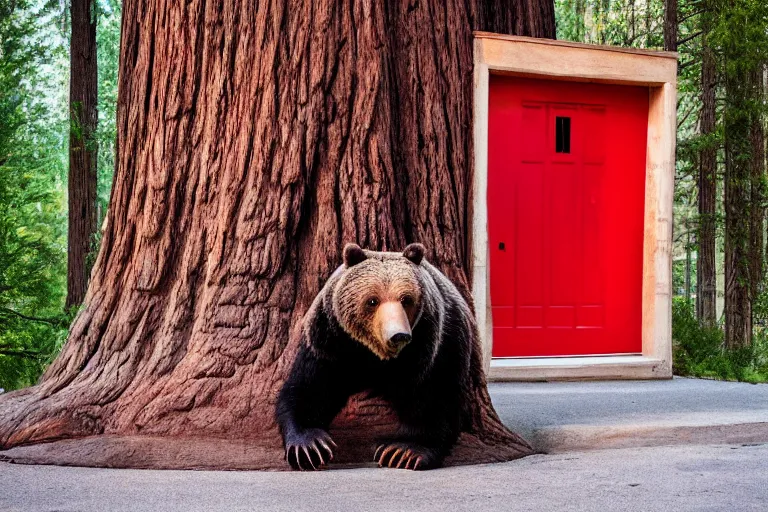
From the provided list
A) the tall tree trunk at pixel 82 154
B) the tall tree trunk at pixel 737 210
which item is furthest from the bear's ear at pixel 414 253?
the tall tree trunk at pixel 737 210

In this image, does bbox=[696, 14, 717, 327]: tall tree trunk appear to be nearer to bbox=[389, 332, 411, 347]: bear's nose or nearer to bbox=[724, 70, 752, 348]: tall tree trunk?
bbox=[724, 70, 752, 348]: tall tree trunk

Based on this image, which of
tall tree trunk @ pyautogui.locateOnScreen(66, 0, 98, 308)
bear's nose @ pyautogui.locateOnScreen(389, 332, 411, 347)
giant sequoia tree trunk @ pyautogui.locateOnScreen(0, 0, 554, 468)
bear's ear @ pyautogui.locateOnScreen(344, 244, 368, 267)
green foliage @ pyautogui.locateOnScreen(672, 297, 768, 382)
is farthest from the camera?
tall tree trunk @ pyautogui.locateOnScreen(66, 0, 98, 308)

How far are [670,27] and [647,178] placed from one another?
5386 millimetres

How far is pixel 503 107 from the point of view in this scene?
8.23 metres

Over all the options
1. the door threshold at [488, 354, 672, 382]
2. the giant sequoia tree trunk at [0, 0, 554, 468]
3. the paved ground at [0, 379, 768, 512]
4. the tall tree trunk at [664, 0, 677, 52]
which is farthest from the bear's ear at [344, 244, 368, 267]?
the tall tree trunk at [664, 0, 677, 52]

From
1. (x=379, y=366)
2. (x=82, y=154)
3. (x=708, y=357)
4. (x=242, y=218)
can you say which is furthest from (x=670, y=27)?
(x=379, y=366)

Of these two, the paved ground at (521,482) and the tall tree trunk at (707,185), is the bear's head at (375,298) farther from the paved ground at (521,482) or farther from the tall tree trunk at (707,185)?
the tall tree trunk at (707,185)

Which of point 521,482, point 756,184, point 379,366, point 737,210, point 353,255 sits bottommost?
point 521,482

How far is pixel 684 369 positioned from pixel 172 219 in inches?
251

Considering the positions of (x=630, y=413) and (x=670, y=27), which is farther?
(x=670, y=27)

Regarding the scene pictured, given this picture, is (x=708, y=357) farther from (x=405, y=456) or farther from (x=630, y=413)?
(x=405, y=456)

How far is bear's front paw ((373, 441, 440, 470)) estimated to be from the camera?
3912mm

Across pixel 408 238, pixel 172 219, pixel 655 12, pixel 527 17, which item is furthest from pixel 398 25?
pixel 655 12

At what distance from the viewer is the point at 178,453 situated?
156 inches
